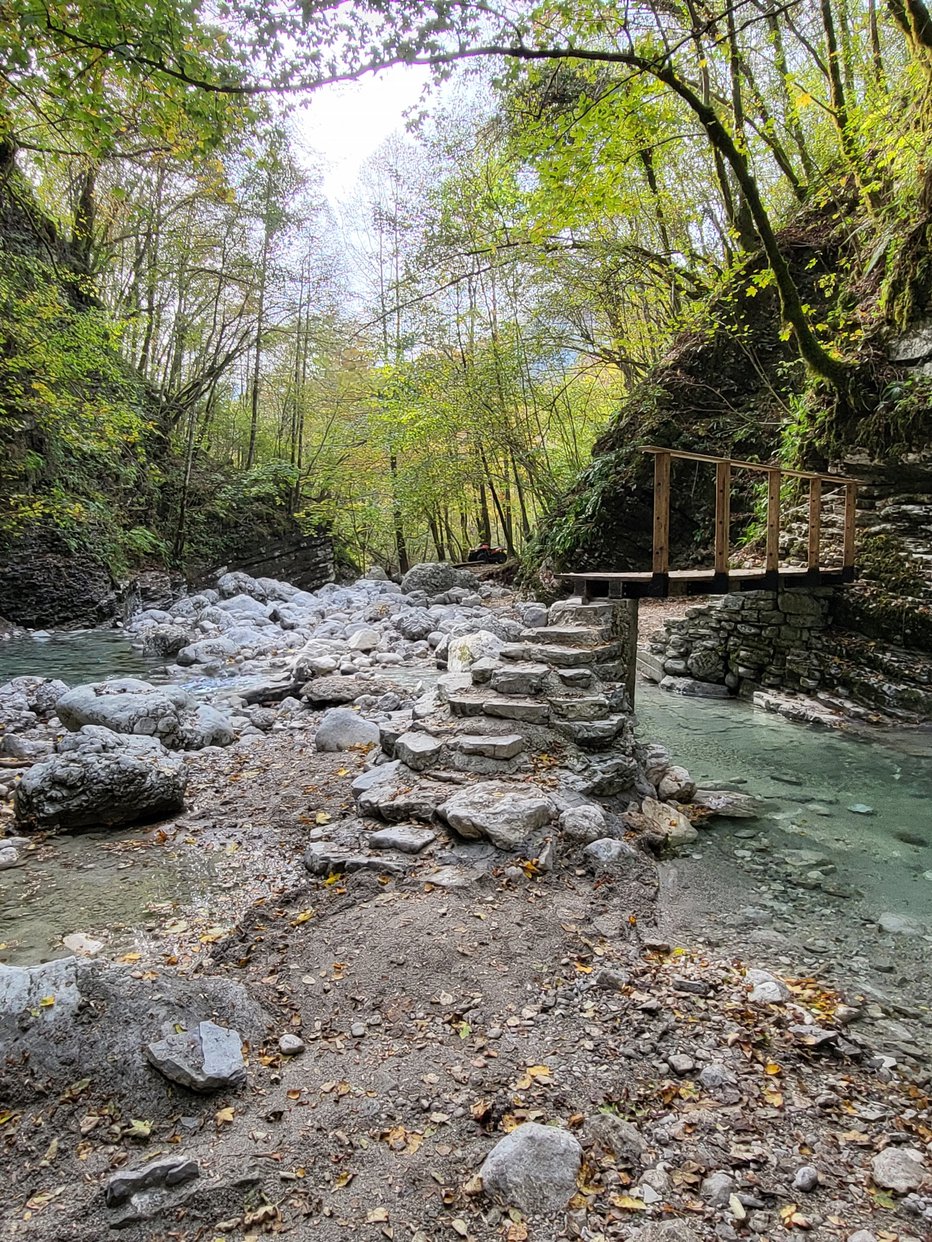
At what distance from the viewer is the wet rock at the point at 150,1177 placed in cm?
142

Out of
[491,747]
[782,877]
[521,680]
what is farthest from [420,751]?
[782,877]

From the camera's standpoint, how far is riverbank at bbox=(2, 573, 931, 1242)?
1.46 m

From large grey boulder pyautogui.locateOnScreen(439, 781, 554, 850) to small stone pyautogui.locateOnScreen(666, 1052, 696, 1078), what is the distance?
1243mm

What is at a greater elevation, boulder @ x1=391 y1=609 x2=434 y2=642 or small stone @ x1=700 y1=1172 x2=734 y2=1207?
boulder @ x1=391 y1=609 x2=434 y2=642

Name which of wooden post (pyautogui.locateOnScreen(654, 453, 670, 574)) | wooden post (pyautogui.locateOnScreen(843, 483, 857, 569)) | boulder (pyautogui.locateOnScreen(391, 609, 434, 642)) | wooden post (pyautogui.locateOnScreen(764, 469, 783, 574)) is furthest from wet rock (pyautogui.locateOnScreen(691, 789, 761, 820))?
boulder (pyautogui.locateOnScreen(391, 609, 434, 642))

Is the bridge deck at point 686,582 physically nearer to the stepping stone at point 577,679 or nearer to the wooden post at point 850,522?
the wooden post at point 850,522

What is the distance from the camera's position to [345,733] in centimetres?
480

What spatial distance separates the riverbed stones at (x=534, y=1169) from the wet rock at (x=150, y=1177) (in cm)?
70

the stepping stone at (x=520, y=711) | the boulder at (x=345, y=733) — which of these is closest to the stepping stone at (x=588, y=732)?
the stepping stone at (x=520, y=711)

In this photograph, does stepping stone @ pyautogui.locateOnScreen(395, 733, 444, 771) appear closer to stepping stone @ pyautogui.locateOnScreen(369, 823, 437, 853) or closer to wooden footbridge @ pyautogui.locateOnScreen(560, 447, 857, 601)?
stepping stone @ pyautogui.locateOnScreen(369, 823, 437, 853)

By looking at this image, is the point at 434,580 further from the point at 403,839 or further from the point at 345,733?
the point at 403,839

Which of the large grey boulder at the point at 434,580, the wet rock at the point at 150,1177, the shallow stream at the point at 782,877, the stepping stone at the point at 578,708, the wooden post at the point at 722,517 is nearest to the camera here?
the wet rock at the point at 150,1177

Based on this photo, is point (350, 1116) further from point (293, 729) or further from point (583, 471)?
point (583, 471)

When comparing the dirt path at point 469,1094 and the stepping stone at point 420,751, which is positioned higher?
the stepping stone at point 420,751
